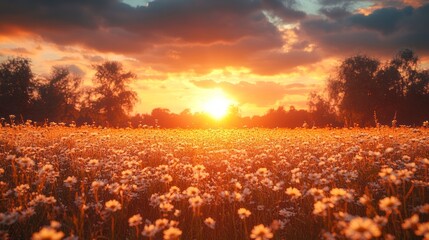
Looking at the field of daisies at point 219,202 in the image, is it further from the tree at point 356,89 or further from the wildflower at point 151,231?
the tree at point 356,89

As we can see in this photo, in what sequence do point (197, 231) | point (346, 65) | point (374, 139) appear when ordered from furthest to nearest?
point (346, 65) → point (374, 139) → point (197, 231)

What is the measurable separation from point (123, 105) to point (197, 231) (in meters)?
66.2

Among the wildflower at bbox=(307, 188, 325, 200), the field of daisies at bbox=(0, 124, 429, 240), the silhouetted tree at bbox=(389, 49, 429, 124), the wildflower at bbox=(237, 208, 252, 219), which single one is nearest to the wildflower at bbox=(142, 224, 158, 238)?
the field of daisies at bbox=(0, 124, 429, 240)

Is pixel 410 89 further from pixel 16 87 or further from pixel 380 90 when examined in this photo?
pixel 16 87

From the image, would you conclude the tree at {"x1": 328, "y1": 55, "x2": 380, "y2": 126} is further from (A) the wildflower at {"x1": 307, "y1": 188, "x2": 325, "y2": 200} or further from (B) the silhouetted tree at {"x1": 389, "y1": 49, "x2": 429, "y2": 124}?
(A) the wildflower at {"x1": 307, "y1": 188, "x2": 325, "y2": 200}

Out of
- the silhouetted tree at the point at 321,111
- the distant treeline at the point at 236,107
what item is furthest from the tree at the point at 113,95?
the silhouetted tree at the point at 321,111

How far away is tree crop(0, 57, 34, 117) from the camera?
5684 centimetres

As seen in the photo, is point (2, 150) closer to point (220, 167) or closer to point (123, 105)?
point (220, 167)

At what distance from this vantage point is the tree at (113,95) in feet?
216

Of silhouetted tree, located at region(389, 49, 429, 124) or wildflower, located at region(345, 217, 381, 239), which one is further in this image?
silhouetted tree, located at region(389, 49, 429, 124)

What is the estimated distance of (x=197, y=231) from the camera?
182 inches

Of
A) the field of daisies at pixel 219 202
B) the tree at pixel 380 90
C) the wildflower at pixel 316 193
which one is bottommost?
the field of daisies at pixel 219 202

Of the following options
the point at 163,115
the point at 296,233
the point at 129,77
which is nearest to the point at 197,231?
the point at 296,233

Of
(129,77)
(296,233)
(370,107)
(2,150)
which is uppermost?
(129,77)
